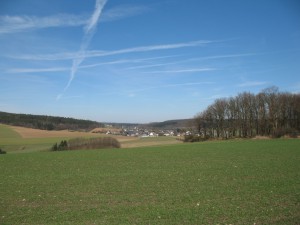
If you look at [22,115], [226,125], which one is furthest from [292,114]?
[22,115]

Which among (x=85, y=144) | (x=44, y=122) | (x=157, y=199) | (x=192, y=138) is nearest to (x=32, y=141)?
(x=85, y=144)

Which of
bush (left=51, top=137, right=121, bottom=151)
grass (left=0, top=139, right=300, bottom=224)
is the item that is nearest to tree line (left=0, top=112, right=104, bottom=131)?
bush (left=51, top=137, right=121, bottom=151)

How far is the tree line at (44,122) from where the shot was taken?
131 metres

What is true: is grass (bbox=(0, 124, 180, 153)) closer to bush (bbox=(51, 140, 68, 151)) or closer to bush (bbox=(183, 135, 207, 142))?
bush (bbox=(51, 140, 68, 151))

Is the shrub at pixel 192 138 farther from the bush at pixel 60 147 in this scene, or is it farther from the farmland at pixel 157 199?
the farmland at pixel 157 199

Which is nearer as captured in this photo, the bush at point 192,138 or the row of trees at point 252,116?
the row of trees at point 252,116

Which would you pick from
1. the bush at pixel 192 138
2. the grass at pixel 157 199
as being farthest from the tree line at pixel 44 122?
the grass at pixel 157 199

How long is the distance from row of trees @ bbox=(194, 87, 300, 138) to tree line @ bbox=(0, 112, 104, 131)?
201ft

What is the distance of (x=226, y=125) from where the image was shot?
94438 mm

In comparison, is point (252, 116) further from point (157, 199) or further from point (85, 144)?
point (157, 199)

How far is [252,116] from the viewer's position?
89.1 metres

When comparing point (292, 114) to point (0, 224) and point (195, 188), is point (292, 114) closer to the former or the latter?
point (195, 188)

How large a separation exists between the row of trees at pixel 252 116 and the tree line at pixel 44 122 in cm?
6126

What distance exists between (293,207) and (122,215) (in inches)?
240
